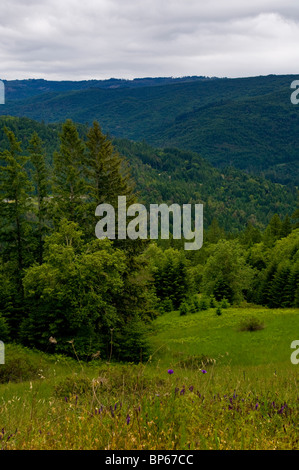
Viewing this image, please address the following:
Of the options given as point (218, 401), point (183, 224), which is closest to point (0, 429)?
point (218, 401)

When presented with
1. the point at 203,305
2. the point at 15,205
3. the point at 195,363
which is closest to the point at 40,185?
the point at 15,205

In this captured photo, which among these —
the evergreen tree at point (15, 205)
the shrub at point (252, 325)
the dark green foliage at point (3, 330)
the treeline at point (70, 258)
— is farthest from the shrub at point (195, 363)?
the evergreen tree at point (15, 205)

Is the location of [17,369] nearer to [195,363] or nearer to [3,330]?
[3,330]

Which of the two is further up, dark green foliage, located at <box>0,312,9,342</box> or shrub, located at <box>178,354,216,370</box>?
shrub, located at <box>178,354,216,370</box>

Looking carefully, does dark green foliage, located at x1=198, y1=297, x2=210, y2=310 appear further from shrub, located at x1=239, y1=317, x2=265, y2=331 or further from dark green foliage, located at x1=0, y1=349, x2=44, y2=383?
dark green foliage, located at x1=0, y1=349, x2=44, y2=383

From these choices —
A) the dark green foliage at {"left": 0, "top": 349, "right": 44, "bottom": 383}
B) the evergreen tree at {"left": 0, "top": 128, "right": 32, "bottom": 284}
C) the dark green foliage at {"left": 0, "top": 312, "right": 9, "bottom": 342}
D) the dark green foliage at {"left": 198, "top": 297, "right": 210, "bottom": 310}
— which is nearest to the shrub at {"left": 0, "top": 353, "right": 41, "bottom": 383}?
the dark green foliage at {"left": 0, "top": 349, "right": 44, "bottom": 383}

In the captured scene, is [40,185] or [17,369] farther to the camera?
[40,185]

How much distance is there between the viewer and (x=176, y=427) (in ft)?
12.8

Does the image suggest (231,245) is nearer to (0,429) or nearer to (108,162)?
(108,162)

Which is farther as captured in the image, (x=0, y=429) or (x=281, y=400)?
(x=281, y=400)

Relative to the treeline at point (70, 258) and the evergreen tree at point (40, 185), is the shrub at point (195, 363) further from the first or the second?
the evergreen tree at point (40, 185)

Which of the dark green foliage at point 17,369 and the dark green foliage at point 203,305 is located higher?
the dark green foliage at point 17,369

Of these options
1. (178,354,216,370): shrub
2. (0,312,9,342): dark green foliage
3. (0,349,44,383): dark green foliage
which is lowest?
(0,312,9,342): dark green foliage
